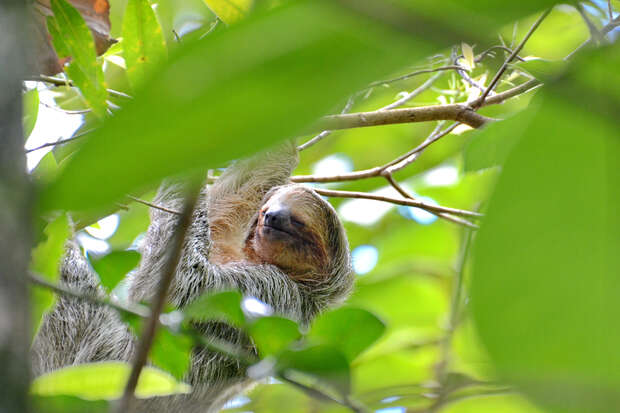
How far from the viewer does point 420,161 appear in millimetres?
4559

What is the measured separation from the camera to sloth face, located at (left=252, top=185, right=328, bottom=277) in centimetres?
420

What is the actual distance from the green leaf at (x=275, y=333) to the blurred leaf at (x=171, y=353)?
201 mm

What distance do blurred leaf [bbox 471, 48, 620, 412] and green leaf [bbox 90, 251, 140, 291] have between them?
1.20 m

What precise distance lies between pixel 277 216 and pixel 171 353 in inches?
117

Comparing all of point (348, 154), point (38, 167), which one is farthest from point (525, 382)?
point (348, 154)

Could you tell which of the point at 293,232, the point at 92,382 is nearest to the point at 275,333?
the point at 92,382

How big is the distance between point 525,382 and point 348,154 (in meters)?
4.52

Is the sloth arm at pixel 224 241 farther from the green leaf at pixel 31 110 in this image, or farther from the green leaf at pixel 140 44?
the green leaf at pixel 140 44

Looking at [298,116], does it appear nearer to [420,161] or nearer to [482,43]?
[482,43]

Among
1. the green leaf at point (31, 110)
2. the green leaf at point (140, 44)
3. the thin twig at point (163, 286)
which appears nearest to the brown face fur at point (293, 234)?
the green leaf at point (31, 110)

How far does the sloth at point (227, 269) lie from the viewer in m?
3.48

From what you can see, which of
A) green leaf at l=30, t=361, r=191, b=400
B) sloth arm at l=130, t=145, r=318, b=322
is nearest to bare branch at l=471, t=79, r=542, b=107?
sloth arm at l=130, t=145, r=318, b=322

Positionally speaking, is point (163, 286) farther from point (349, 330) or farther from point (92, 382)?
point (92, 382)

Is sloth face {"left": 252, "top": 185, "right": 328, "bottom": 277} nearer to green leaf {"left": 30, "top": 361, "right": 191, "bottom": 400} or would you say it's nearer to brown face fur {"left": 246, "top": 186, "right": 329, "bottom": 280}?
brown face fur {"left": 246, "top": 186, "right": 329, "bottom": 280}
